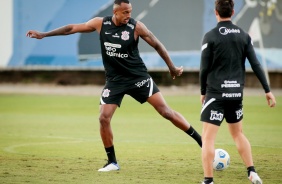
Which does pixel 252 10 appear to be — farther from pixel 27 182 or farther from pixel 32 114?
pixel 27 182

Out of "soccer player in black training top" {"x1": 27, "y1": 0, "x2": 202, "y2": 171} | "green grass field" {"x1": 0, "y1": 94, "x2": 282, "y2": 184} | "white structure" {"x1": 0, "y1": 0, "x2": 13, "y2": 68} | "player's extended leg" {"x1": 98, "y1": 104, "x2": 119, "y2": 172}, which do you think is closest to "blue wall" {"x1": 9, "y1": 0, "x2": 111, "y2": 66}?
"white structure" {"x1": 0, "y1": 0, "x2": 13, "y2": 68}

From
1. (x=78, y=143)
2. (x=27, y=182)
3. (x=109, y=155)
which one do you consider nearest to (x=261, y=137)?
(x=78, y=143)

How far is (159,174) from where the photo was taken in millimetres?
10828

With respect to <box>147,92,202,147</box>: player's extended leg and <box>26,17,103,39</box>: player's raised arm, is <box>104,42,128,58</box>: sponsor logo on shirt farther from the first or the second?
<box>147,92,202,147</box>: player's extended leg

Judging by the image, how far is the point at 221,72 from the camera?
30.7 feet

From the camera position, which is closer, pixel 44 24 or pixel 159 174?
pixel 159 174

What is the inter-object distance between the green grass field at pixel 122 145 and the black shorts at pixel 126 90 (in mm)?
1092

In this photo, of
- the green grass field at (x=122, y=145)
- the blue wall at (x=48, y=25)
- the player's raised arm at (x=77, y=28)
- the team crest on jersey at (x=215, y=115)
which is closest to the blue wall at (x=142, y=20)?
the blue wall at (x=48, y=25)

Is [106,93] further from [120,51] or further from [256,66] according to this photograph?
[256,66]

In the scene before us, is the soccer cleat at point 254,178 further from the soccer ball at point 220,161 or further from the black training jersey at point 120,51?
the black training jersey at point 120,51

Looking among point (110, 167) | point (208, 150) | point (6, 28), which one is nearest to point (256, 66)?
point (208, 150)

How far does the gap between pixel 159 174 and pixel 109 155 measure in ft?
3.45

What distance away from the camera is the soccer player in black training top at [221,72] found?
925 centimetres

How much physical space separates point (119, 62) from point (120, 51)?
7.1 inches
